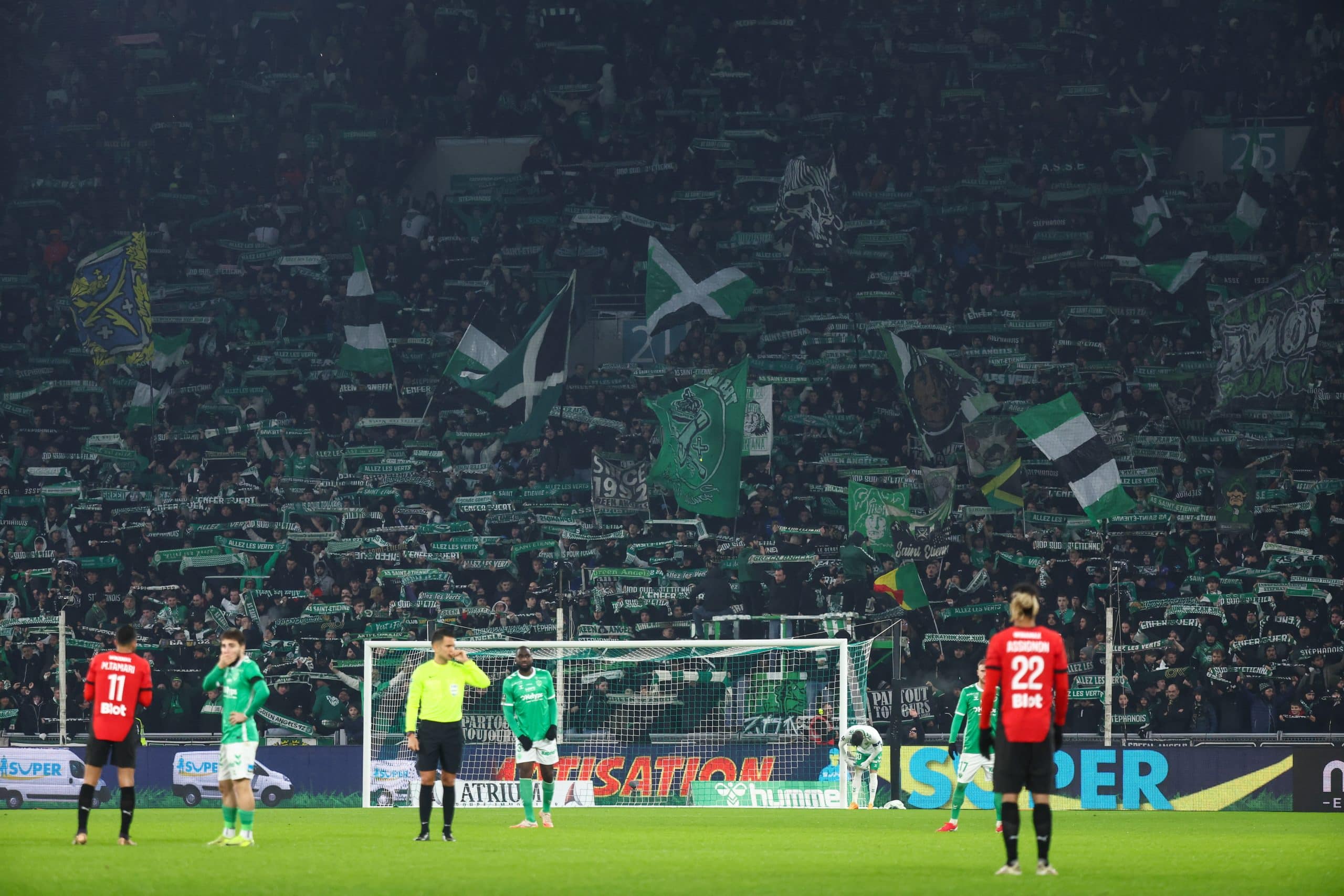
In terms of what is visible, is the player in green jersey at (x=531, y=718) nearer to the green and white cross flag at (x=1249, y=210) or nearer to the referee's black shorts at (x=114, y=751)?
the referee's black shorts at (x=114, y=751)

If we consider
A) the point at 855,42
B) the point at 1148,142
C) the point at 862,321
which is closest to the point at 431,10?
the point at 855,42

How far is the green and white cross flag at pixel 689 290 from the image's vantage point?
115 ft

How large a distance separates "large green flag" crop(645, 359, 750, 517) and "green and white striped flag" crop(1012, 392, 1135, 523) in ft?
18.0

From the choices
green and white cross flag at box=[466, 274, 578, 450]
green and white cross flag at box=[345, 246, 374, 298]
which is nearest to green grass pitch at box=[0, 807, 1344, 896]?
green and white cross flag at box=[466, 274, 578, 450]

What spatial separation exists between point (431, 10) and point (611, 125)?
548cm

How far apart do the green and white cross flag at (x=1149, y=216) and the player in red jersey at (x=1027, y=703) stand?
24.2 metres

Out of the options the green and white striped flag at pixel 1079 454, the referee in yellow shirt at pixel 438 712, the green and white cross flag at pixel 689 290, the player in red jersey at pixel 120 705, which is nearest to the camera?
the player in red jersey at pixel 120 705

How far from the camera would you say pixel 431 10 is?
39031 mm

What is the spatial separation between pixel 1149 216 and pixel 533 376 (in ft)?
43.2

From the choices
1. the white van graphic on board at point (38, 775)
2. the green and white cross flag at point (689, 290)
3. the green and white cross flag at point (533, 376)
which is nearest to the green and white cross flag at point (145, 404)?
the green and white cross flag at point (533, 376)

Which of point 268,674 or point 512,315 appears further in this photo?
point 512,315

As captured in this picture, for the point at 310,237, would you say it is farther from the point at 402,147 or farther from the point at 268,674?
the point at 268,674

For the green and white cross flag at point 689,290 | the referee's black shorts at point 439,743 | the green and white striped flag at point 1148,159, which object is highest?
the green and white striped flag at point 1148,159

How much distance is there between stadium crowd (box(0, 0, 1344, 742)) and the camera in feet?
96.5
